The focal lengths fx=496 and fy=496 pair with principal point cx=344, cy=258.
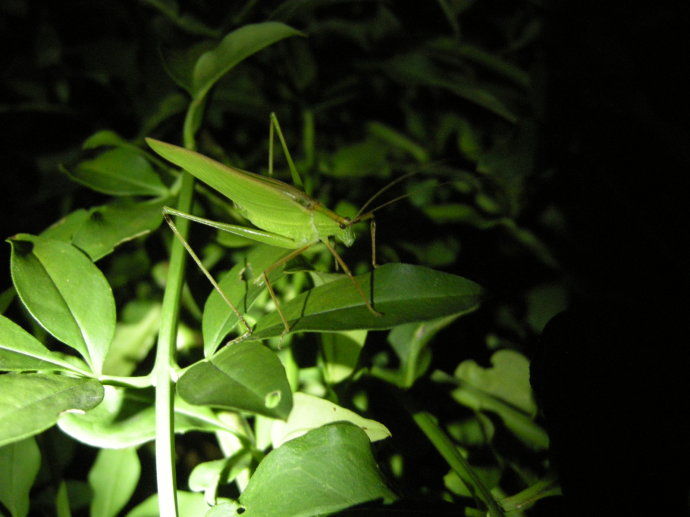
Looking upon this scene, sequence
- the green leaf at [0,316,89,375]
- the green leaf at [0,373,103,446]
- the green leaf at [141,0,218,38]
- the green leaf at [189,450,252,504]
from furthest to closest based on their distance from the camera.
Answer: the green leaf at [141,0,218,38] → the green leaf at [189,450,252,504] → the green leaf at [0,316,89,375] → the green leaf at [0,373,103,446]

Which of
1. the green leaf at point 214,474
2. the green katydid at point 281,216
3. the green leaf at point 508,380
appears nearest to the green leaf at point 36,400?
the green leaf at point 214,474

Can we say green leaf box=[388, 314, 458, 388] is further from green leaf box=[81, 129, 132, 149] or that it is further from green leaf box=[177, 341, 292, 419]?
green leaf box=[81, 129, 132, 149]

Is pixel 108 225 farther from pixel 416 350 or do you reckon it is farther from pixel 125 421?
pixel 416 350

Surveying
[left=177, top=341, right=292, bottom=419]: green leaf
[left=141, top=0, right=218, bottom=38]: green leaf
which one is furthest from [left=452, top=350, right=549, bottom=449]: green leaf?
[left=141, top=0, right=218, bottom=38]: green leaf

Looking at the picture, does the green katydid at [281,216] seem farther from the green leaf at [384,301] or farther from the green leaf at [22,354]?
the green leaf at [22,354]

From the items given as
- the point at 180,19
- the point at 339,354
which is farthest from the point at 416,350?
the point at 180,19
